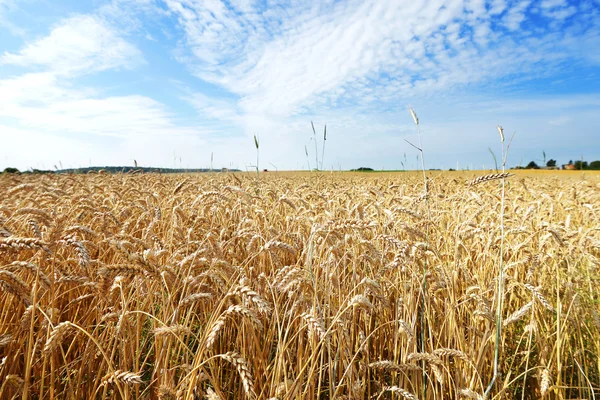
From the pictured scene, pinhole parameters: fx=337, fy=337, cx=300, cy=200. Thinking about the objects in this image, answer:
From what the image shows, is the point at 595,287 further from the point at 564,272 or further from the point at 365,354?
the point at 365,354

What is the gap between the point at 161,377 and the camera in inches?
69.8

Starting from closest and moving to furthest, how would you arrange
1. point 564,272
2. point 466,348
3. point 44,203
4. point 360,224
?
point 360,224 → point 466,348 → point 564,272 → point 44,203

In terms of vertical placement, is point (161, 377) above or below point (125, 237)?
below

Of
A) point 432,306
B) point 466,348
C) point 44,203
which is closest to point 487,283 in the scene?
point 432,306

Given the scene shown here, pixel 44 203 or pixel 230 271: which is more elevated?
pixel 44 203

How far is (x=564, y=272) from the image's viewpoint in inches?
128

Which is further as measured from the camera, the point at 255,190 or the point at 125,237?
the point at 255,190

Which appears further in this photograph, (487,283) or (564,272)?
(564,272)

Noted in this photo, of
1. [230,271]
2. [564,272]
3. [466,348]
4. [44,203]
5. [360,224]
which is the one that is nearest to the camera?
[360,224]

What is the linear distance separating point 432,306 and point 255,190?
488cm

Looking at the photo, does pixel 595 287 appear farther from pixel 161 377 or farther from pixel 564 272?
pixel 161 377

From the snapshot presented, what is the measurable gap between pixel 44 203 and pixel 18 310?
110 inches

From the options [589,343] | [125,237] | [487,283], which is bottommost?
[589,343]

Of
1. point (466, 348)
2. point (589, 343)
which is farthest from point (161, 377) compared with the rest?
point (589, 343)
